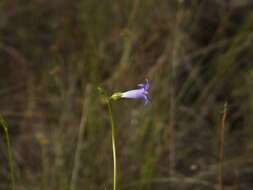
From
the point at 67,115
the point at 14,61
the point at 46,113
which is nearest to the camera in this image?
the point at 67,115

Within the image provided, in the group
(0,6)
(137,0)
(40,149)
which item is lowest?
(40,149)

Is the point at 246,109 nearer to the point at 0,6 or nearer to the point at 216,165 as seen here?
the point at 216,165

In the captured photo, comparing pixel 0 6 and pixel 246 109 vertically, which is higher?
pixel 0 6

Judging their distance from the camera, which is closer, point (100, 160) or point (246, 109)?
point (100, 160)

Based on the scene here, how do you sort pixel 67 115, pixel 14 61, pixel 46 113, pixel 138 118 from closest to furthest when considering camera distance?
pixel 138 118, pixel 67 115, pixel 46 113, pixel 14 61

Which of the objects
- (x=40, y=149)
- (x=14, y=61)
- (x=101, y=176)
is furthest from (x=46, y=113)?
(x=101, y=176)

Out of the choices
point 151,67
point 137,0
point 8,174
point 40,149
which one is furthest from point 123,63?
point 8,174

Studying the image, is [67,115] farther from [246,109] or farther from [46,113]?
[246,109]
